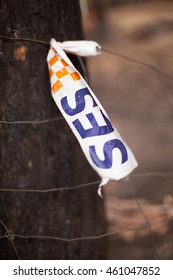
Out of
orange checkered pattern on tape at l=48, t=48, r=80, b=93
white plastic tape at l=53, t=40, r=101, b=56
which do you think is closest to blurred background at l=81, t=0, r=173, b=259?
white plastic tape at l=53, t=40, r=101, b=56

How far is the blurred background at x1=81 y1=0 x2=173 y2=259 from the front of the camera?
2707 mm

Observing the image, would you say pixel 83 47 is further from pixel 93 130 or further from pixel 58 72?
pixel 93 130

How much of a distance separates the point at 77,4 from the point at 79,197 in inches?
34.5

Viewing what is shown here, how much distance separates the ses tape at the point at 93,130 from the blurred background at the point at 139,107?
174 mm

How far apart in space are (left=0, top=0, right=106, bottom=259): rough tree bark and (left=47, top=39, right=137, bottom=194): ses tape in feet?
0.83

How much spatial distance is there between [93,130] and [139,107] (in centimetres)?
269

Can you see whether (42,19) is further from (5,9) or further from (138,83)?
(138,83)

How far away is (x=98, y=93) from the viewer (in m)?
4.20

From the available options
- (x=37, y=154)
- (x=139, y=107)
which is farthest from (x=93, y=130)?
(x=139, y=107)

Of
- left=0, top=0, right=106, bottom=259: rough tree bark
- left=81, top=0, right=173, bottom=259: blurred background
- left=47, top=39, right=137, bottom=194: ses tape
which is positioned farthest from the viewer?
left=81, top=0, right=173, bottom=259: blurred background

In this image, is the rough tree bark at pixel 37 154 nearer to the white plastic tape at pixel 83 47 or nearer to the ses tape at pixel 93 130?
the white plastic tape at pixel 83 47

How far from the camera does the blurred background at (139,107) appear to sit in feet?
8.88

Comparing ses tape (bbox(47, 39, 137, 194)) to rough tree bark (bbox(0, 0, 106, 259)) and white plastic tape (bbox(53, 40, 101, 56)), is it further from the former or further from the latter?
rough tree bark (bbox(0, 0, 106, 259))
